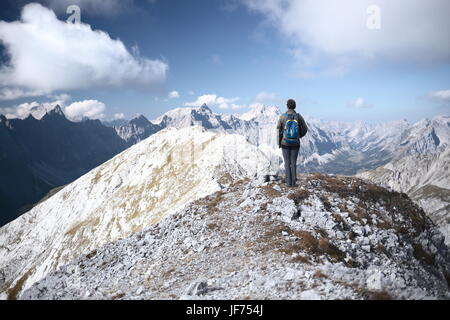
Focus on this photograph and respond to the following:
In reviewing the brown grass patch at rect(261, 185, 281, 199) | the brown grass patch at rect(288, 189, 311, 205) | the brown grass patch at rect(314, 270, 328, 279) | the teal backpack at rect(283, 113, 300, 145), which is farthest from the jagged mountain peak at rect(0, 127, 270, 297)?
the brown grass patch at rect(314, 270, 328, 279)

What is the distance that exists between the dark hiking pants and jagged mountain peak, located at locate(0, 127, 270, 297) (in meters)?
34.9

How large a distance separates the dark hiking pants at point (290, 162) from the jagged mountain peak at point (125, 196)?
1374 inches

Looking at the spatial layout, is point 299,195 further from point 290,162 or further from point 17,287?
point 17,287

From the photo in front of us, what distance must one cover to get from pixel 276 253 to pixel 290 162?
7.56 metres

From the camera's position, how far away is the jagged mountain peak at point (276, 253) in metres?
10.4

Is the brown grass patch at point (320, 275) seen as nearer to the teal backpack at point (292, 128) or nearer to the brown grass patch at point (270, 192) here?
the brown grass patch at point (270, 192)

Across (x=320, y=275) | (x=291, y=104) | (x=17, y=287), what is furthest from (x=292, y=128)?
(x=17, y=287)

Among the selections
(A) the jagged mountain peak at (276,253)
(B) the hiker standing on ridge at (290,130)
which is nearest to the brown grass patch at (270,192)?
(A) the jagged mountain peak at (276,253)

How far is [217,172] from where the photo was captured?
67.6 metres

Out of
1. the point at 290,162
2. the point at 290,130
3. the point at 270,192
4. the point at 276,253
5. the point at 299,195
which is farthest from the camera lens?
the point at 270,192

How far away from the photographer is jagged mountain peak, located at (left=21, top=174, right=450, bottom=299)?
1036 cm

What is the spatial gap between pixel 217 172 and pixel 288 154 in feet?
164

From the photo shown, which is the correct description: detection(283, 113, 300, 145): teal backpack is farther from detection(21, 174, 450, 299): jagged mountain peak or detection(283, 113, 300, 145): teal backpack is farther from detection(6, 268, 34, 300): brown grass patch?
detection(6, 268, 34, 300): brown grass patch

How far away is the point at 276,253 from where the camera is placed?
13141 mm
